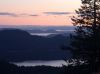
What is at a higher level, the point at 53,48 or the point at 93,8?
the point at 93,8

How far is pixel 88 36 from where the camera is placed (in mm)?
29094

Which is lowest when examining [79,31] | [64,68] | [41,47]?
[41,47]

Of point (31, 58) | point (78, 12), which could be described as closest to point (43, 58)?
point (31, 58)

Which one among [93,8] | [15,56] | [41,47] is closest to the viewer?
[93,8]

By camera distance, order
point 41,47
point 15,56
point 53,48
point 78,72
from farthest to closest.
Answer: point 41,47, point 53,48, point 15,56, point 78,72

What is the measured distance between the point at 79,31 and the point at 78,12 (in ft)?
4.32

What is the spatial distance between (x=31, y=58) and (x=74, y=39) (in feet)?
455

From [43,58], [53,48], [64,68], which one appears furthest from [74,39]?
[53,48]

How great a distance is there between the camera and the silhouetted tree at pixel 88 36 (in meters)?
27.6

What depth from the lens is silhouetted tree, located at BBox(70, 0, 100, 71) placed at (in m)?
27.6

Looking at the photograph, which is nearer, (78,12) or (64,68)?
(64,68)

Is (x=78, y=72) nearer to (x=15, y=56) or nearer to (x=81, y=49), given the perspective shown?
(x=81, y=49)

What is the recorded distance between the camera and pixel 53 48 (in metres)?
180

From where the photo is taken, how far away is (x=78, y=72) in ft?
88.7
